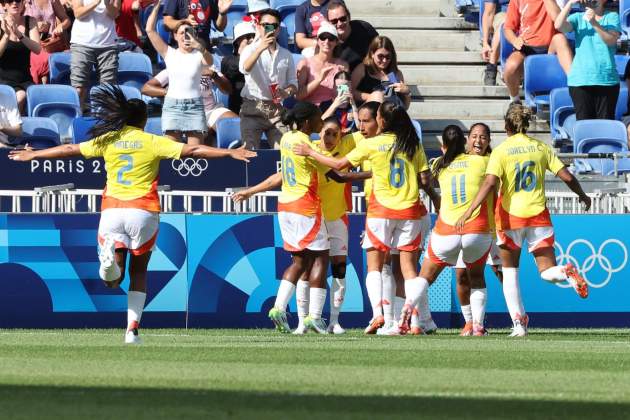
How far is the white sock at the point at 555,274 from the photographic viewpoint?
13.2 m

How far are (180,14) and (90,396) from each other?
13049 millimetres

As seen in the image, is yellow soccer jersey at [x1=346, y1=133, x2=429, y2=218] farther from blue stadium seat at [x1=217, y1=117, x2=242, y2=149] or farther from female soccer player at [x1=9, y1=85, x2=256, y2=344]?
blue stadium seat at [x1=217, y1=117, x2=242, y2=149]

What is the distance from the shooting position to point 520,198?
13.5 meters

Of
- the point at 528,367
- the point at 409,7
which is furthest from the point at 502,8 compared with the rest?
the point at 528,367

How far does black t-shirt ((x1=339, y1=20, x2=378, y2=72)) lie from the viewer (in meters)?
19.1

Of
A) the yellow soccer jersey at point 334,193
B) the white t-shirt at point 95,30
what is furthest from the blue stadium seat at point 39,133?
the yellow soccer jersey at point 334,193

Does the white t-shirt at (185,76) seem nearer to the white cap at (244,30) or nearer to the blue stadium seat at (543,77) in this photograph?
the white cap at (244,30)

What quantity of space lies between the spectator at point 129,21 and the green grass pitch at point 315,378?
842 cm

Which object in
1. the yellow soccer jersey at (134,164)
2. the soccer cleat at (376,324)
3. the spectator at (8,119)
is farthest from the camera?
the spectator at (8,119)

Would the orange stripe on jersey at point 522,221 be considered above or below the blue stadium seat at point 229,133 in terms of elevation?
below

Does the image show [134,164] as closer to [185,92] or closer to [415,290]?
[415,290]

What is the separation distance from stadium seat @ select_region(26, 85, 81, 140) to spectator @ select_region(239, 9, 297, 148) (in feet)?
7.09

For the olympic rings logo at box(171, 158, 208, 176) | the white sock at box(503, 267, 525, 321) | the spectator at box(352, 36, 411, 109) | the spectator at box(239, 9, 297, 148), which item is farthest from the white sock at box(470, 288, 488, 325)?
the spectator at box(239, 9, 297, 148)

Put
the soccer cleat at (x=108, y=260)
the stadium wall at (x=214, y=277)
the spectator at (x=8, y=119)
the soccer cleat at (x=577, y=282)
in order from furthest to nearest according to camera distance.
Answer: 1. the spectator at (x=8, y=119)
2. the stadium wall at (x=214, y=277)
3. the soccer cleat at (x=577, y=282)
4. the soccer cleat at (x=108, y=260)
